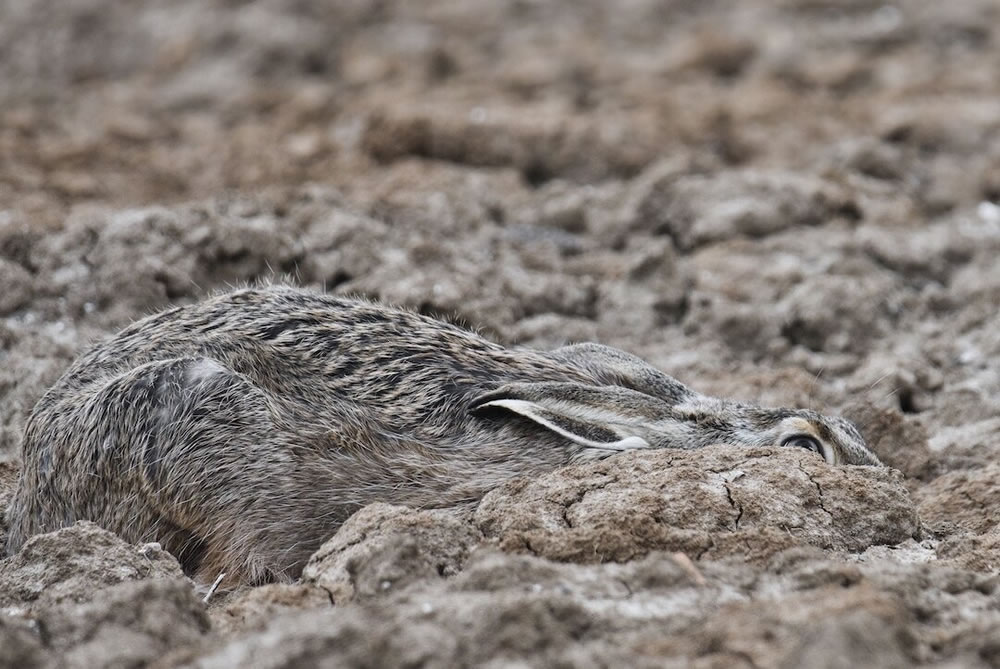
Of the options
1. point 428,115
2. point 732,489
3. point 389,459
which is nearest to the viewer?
point 732,489

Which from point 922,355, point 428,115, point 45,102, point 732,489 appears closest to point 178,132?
point 45,102

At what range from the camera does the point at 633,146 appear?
1102 centimetres

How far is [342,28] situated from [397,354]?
9.43 metres

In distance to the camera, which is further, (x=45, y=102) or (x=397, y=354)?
(x=45, y=102)

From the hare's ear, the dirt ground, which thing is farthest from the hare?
the dirt ground

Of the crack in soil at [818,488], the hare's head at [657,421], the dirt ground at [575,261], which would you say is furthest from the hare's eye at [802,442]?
the crack in soil at [818,488]

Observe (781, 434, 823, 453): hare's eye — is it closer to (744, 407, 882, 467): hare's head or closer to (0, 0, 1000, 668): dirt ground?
(744, 407, 882, 467): hare's head

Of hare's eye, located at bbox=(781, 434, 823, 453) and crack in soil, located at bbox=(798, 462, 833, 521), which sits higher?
crack in soil, located at bbox=(798, 462, 833, 521)

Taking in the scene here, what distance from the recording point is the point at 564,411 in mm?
5730

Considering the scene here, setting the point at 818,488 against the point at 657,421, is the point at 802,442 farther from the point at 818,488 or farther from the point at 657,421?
the point at 818,488

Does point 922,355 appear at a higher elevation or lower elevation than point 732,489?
lower

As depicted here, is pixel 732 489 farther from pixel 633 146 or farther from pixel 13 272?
pixel 633 146

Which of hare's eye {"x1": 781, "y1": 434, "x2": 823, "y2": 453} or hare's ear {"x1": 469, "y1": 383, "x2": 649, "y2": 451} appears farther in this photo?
hare's eye {"x1": 781, "y1": 434, "x2": 823, "y2": 453}

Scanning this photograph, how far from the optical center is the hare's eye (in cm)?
596
